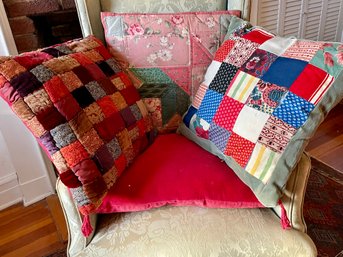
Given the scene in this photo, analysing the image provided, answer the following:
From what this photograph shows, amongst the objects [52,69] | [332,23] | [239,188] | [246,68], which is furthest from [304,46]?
[332,23]

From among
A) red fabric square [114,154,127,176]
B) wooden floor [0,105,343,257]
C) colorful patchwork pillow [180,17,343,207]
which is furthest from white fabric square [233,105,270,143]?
wooden floor [0,105,343,257]

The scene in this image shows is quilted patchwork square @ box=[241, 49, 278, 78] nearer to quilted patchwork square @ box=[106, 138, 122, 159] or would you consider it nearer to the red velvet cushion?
the red velvet cushion

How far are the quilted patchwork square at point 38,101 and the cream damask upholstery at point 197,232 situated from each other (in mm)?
225

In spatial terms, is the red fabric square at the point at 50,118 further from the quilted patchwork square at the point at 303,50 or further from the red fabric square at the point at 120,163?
the quilted patchwork square at the point at 303,50

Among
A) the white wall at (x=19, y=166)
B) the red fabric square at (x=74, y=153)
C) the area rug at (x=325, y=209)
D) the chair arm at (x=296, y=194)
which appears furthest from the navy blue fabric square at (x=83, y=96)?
the area rug at (x=325, y=209)

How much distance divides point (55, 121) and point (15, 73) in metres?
0.14

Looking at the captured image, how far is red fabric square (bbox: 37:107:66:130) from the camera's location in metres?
0.72

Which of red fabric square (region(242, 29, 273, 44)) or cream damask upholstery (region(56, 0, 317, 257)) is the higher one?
red fabric square (region(242, 29, 273, 44))

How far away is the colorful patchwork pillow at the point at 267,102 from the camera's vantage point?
78cm

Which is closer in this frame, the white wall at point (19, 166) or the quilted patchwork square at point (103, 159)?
the quilted patchwork square at point (103, 159)

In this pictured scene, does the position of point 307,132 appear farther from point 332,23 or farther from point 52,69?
point 332,23

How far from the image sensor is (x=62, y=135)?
0.74 meters

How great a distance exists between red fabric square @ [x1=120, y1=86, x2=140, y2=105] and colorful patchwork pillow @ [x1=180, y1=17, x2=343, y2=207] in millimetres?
216

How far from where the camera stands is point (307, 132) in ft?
2.53
